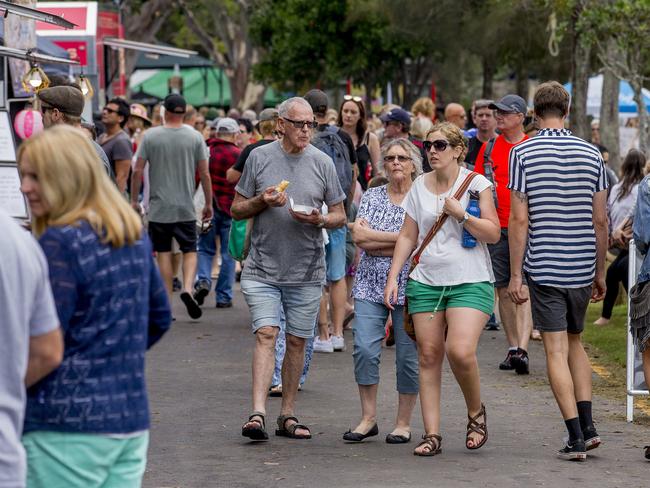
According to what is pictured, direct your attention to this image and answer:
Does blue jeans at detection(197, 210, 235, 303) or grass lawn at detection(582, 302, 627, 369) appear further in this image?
blue jeans at detection(197, 210, 235, 303)

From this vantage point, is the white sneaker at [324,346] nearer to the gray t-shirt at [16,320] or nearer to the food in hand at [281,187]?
the food in hand at [281,187]

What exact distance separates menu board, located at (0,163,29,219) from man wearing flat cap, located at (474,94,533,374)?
3.53 metres

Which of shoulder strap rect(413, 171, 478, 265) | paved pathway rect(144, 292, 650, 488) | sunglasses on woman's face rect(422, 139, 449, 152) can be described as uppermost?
sunglasses on woman's face rect(422, 139, 449, 152)

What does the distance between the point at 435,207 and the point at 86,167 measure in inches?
152

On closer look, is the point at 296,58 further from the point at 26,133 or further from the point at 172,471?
the point at 172,471

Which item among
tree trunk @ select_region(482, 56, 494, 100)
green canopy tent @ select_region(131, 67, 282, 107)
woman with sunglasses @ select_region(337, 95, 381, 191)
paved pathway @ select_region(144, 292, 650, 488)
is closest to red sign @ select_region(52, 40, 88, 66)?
woman with sunglasses @ select_region(337, 95, 381, 191)

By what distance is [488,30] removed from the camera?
1223 inches

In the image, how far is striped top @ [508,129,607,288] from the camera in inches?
295

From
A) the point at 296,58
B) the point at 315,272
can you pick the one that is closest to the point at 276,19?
the point at 296,58

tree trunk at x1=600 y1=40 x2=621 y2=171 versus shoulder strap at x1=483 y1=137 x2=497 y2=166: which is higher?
shoulder strap at x1=483 y1=137 x2=497 y2=166

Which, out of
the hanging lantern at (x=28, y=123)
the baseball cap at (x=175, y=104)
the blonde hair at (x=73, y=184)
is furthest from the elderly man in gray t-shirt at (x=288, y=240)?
the baseball cap at (x=175, y=104)

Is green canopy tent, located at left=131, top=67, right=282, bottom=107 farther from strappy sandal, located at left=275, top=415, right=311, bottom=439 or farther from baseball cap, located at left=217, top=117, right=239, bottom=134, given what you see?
strappy sandal, located at left=275, top=415, right=311, bottom=439

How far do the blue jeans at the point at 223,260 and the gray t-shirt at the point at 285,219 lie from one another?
6.10m

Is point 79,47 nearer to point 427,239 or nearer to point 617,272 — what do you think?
point 617,272
